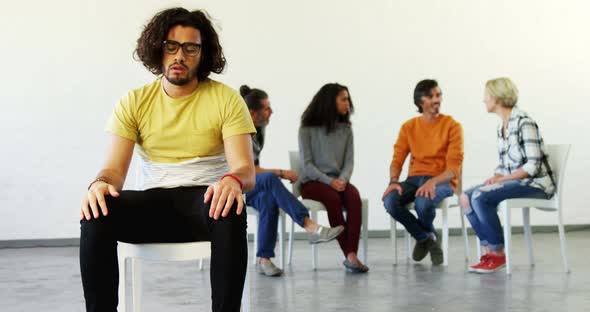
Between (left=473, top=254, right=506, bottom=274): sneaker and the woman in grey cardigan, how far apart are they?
0.73 metres

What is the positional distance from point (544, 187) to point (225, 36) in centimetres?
316

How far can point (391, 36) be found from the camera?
698 centimetres

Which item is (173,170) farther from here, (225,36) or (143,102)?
Answer: (225,36)

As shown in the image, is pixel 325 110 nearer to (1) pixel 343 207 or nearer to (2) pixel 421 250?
(1) pixel 343 207

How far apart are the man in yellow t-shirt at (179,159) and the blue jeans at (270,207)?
1.97m

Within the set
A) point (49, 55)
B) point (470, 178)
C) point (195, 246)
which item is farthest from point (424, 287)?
point (49, 55)

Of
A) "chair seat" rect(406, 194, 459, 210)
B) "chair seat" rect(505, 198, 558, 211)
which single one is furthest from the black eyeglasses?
"chair seat" rect(406, 194, 459, 210)

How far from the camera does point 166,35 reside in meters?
2.48

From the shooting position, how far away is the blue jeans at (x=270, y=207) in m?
4.52

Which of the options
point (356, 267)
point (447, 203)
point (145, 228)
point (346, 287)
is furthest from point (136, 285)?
point (447, 203)

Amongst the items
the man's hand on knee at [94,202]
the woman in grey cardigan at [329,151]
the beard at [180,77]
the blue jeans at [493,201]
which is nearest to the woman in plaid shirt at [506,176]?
the blue jeans at [493,201]

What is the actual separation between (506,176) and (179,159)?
2581 mm

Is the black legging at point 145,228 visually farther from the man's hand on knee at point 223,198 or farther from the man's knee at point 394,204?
the man's knee at point 394,204

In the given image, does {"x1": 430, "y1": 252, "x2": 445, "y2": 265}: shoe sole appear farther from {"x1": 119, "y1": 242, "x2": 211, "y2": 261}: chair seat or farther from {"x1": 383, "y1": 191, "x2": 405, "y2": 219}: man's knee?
{"x1": 119, "y1": 242, "x2": 211, "y2": 261}: chair seat
